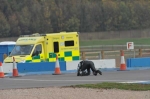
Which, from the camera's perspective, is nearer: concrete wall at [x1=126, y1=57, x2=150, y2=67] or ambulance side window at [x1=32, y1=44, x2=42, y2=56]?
concrete wall at [x1=126, y1=57, x2=150, y2=67]

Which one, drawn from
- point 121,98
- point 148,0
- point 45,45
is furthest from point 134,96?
point 148,0

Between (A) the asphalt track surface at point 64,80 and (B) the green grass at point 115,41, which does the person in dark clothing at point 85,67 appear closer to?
(A) the asphalt track surface at point 64,80

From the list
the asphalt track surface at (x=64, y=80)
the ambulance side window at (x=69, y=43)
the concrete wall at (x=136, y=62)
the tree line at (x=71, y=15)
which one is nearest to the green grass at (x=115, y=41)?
the tree line at (x=71, y=15)

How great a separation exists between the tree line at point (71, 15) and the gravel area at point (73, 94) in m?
50.2

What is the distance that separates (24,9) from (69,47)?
4031 centimetres

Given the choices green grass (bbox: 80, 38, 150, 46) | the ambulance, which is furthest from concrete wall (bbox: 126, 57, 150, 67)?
green grass (bbox: 80, 38, 150, 46)

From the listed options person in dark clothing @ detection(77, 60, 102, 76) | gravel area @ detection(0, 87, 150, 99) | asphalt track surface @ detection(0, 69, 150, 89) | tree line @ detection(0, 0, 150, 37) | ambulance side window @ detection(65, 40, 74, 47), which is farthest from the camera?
tree line @ detection(0, 0, 150, 37)

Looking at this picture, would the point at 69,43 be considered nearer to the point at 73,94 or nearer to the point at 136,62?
the point at 136,62

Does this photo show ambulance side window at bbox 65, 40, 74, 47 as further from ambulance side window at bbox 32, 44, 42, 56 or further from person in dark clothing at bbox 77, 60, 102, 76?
person in dark clothing at bbox 77, 60, 102, 76

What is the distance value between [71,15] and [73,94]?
56779 millimetres

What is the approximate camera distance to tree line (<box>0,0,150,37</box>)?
6725 cm

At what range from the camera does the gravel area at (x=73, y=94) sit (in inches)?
539

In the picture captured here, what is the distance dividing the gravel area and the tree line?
165 ft

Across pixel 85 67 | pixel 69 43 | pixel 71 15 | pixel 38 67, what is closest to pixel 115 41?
pixel 71 15
